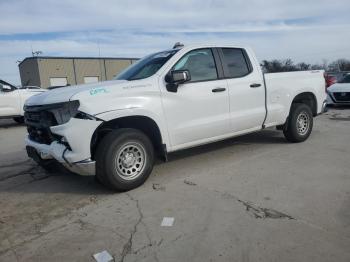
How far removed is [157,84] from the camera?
17.2 ft

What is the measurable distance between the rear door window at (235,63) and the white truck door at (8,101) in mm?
9334

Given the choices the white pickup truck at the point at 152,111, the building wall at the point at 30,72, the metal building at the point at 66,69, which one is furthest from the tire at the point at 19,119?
the metal building at the point at 66,69

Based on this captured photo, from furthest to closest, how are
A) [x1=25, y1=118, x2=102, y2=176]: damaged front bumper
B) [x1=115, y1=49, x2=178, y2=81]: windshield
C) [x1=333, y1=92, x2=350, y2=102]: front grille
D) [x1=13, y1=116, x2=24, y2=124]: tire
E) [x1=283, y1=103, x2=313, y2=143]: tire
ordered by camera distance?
[x1=13, y1=116, x2=24, y2=124]: tire → [x1=333, y1=92, x2=350, y2=102]: front grille → [x1=283, y1=103, x2=313, y2=143]: tire → [x1=115, y1=49, x2=178, y2=81]: windshield → [x1=25, y1=118, x2=102, y2=176]: damaged front bumper

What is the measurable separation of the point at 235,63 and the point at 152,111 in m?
2.01

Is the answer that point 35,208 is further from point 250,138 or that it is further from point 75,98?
point 250,138

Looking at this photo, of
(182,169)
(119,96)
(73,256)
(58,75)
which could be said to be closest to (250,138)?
(182,169)

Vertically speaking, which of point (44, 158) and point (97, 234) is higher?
point (44, 158)

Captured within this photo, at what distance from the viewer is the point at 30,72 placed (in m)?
58.1

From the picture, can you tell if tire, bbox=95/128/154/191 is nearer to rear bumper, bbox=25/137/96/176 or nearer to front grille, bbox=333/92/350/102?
rear bumper, bbox=25/137/96/176

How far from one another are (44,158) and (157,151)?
155 centimetres

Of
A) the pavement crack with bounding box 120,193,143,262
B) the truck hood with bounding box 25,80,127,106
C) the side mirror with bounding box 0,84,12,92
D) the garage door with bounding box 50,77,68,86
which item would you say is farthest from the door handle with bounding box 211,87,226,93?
the garage door with bounding box 50,77,68,86

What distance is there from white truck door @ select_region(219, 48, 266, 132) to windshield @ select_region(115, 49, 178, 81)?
0.98 metres

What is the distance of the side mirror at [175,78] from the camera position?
5.19 meters

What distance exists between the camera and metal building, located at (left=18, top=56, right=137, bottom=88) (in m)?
54.8
